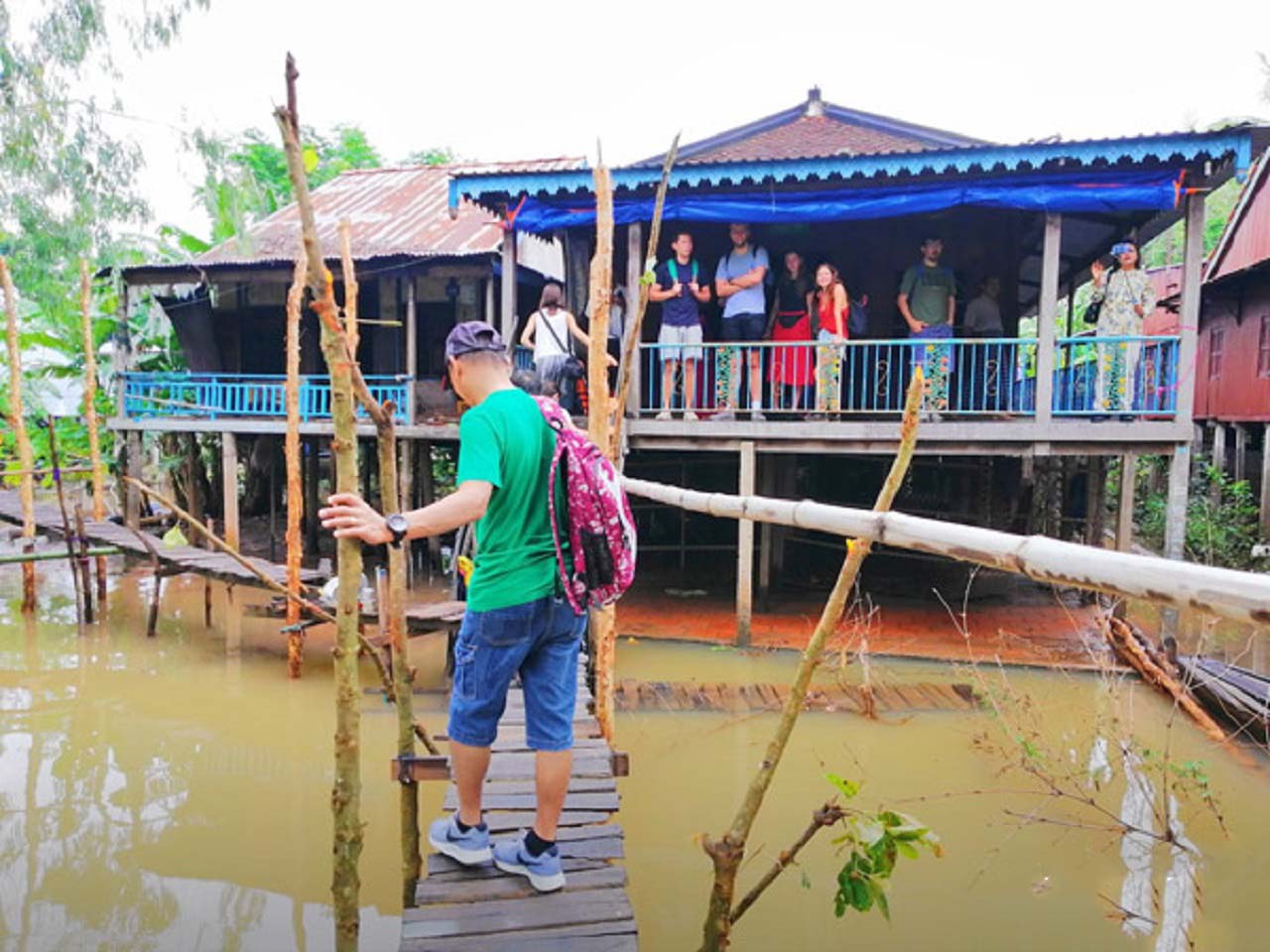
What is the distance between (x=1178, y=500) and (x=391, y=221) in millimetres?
10890

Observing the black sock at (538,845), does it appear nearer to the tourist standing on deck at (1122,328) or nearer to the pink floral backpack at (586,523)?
the pink floral backpack at (586,523)

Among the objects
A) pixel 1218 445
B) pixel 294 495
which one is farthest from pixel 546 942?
pixel 1218 445

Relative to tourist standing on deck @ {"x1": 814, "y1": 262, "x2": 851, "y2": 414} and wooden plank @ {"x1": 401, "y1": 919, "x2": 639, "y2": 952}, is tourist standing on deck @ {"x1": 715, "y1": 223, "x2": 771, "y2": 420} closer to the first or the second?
tourist standing on deck @ {"x1": 814, "y1": 262, "x2": 851, "y2": 414}

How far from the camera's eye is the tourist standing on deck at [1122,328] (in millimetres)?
7566

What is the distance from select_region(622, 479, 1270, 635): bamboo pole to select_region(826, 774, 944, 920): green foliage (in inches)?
27.9

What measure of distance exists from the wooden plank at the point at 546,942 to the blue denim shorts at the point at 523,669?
48 cm

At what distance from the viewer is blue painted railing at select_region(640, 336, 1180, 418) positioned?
7.58 m

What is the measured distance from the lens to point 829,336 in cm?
827

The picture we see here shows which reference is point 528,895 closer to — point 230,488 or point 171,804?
point 171,804

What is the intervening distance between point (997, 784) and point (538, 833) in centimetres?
376

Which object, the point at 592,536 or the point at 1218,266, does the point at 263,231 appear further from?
the point at 1218,266

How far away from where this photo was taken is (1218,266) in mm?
15656

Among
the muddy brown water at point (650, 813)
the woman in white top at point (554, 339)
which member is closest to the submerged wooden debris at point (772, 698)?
the muddy brown water at point (650, 813)

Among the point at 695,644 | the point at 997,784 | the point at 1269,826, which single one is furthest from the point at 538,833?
the point at 695,644
